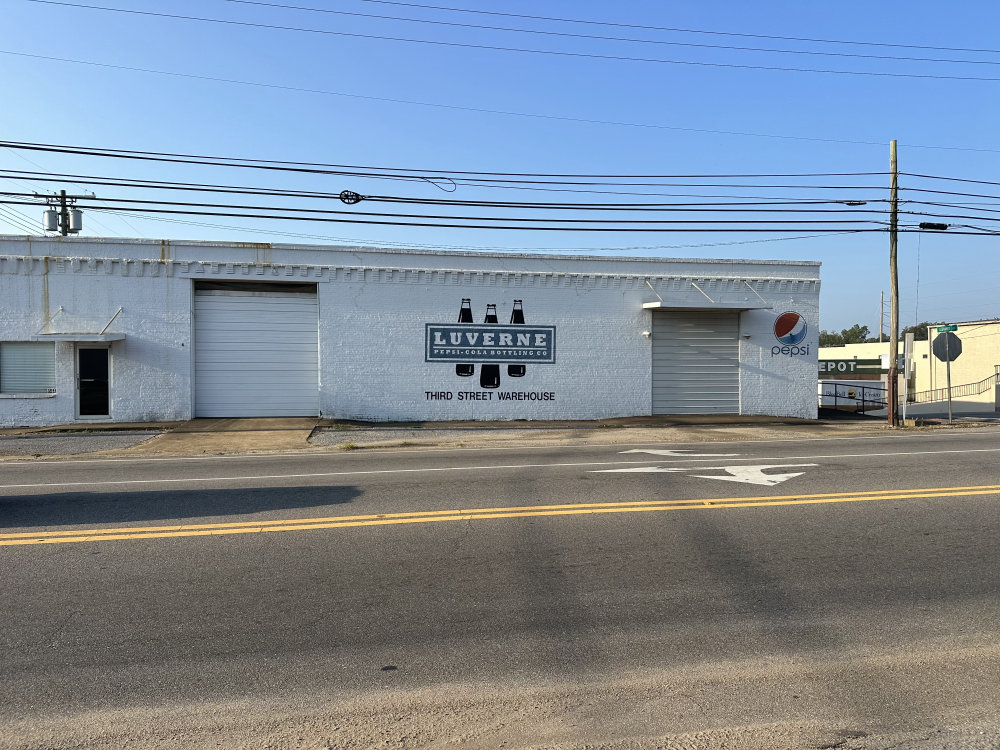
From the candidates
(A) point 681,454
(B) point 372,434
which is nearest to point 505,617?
(A) point 681,454

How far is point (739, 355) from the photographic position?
78.3ft

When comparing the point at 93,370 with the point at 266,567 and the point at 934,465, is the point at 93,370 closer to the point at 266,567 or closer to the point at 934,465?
the point at 266,567

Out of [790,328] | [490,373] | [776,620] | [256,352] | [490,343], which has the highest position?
[790,328]

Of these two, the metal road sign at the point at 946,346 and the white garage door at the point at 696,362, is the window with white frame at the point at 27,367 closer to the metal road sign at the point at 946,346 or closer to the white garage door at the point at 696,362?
the white garage door at the point at 696,362

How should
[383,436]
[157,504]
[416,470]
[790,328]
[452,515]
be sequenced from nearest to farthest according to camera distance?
1. [452,515]
2. [157,504]
3. [416,470]
4. [383,436]
5. [790,328]

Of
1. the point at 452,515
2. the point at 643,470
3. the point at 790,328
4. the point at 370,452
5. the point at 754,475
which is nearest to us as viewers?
the point at 452,515

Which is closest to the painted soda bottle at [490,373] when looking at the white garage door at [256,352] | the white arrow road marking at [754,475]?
the white garage door at [256,352]

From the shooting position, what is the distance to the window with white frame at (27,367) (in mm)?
20047

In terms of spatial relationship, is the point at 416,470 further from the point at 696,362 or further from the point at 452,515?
the point at 696,362

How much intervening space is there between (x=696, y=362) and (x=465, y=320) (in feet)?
26.3

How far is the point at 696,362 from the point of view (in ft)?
77.9

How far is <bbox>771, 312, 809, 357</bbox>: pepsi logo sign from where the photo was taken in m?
23.9

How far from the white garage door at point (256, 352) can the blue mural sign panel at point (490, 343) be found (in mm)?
3735

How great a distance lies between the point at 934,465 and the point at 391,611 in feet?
32.4
